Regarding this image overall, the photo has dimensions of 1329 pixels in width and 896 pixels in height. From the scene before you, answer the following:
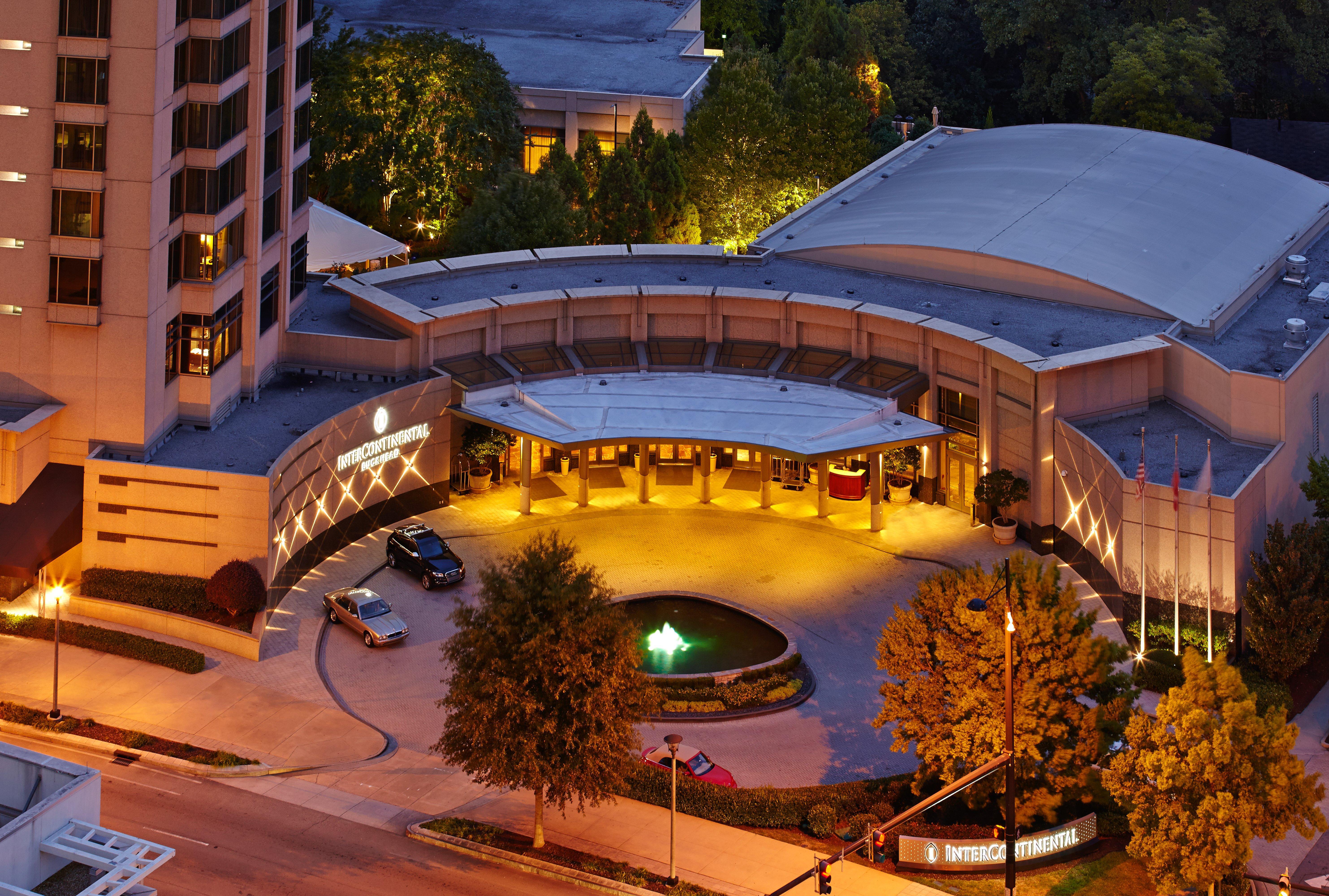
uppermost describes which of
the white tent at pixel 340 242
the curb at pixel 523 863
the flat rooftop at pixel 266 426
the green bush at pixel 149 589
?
the white tent at pixel 340 242

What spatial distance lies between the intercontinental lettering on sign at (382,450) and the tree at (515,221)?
18.7 m

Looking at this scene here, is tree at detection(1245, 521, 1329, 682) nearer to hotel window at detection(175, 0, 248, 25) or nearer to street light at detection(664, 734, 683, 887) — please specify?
street light at detection(664, 734, 683, 887)

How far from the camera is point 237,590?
60.4 meters

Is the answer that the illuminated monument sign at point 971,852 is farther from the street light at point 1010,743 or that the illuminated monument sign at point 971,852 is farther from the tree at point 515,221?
the tree at point 515,221

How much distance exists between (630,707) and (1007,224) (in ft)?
139

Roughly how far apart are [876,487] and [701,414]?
806 cm

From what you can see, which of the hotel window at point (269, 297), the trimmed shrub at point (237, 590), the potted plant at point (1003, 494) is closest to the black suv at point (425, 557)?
the trimmed shrub at point (237, 590)

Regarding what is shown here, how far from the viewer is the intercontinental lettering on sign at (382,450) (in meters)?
68.6

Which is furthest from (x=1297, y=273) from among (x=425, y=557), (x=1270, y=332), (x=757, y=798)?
(x=757, y=798)

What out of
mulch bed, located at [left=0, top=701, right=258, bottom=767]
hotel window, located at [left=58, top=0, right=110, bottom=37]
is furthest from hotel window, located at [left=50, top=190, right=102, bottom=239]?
mulch bed, located at [left=0, top=701, right=258, bottom=767]

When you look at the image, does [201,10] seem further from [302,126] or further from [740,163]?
[740,163]

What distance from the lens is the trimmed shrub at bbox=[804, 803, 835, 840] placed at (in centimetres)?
4922

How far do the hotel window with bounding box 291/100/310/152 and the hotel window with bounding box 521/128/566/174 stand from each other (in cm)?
4567

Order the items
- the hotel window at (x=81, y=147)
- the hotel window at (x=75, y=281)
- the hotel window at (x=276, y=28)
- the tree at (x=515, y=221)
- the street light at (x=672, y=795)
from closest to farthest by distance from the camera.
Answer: the street light at (x=672, y=795) → the hotel window at (x=81, y=147) → the hotel window at (x=75, y=281) → the hotel window at (x=276, y=28) → the tree at (x=515, y=221)
